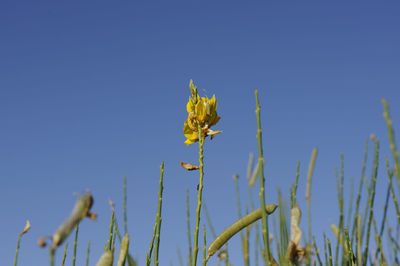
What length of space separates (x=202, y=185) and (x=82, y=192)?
2.25 ft

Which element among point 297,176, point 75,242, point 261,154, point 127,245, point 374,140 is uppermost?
point 374,140

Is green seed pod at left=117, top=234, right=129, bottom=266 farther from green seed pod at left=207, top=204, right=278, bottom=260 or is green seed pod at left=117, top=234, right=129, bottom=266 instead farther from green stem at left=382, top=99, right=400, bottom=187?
green stem at left=382, top=99, right=400, bottom=187

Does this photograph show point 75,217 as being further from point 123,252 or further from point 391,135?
point 391,135

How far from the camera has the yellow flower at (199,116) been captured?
1.82 m

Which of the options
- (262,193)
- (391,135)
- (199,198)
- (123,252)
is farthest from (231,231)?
(391,135)

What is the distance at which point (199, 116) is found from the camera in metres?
1.82

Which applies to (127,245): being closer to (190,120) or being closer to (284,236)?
(284,236)

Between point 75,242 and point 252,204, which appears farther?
point 252,204

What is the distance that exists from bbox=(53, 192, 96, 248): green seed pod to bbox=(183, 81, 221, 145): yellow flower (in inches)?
38.7

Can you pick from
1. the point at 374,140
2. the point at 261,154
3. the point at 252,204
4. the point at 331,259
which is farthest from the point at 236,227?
the point at 252,204

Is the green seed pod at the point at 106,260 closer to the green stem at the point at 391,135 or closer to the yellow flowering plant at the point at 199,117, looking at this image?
the green stem at the point at 391,135

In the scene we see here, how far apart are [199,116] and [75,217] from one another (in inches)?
43.2

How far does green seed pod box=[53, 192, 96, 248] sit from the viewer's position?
0.70m

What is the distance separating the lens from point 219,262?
9.81 feet
